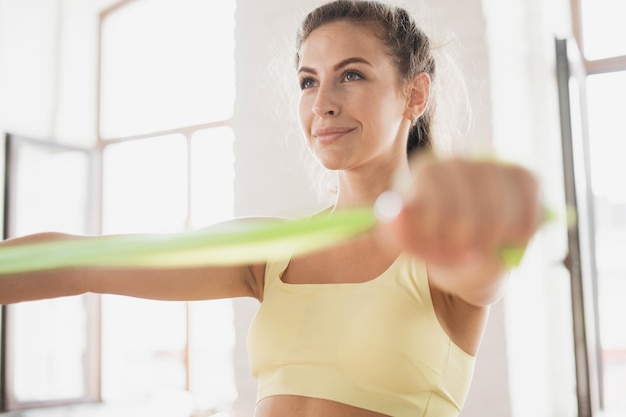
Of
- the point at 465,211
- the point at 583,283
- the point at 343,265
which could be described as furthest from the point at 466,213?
the point at 583,283

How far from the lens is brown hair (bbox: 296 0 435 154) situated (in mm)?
1182

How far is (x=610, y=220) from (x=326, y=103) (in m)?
2.24

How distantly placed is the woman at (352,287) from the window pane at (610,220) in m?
1.94

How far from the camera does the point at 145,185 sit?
4.29 metres

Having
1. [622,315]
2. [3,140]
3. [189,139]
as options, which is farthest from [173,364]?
[622,315]

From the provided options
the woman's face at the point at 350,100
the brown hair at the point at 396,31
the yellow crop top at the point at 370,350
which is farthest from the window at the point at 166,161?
the yellow crop top at the point at 370,350

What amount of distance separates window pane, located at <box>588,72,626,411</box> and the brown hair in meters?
1.87

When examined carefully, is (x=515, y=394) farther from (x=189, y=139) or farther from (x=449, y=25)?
(x=189, y=139)

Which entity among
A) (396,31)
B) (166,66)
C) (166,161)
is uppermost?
(166,66)

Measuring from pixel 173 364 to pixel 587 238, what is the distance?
8.45ft

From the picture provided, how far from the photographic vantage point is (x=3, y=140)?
151 inches

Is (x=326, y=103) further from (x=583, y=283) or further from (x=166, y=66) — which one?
(x=166, y=66)

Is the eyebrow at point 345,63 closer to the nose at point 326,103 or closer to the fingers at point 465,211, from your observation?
the nose at point 326,103

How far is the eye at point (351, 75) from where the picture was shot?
1.10m
